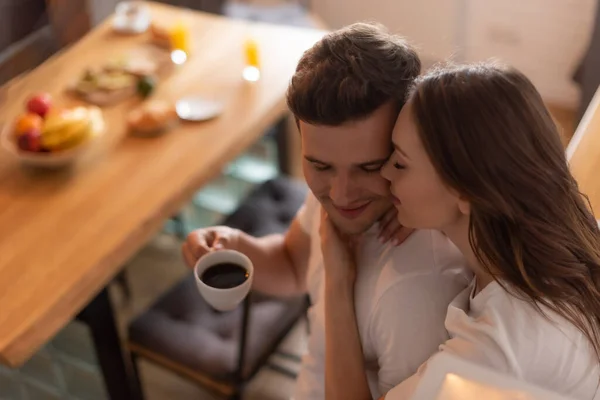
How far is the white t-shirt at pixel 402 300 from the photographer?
3.40ft

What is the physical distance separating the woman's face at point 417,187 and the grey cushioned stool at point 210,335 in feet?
2.14

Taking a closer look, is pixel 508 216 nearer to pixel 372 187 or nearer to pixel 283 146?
pixel 372 187

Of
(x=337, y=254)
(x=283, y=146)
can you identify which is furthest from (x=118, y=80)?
(x=337, y=254)

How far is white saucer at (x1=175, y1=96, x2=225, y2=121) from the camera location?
1980 millimetres

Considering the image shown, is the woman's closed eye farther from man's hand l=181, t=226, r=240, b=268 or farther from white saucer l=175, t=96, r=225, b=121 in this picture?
white saucer l=175, t=96, r=225, b=121

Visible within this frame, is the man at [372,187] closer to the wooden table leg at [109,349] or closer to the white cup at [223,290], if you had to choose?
the white cup at [223,290]

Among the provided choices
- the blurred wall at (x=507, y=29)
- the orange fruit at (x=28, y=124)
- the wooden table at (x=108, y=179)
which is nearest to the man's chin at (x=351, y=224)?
the wooden table at (x=108, y=179)

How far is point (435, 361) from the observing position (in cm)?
79

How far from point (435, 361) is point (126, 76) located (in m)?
1.59

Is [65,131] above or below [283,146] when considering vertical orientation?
above

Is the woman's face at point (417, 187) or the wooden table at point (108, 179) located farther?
the wooden table at point (108, 179)

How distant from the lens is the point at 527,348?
879 millimetres

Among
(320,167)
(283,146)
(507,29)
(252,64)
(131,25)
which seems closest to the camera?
(320,167)

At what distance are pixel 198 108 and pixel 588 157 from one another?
3.63 ft
